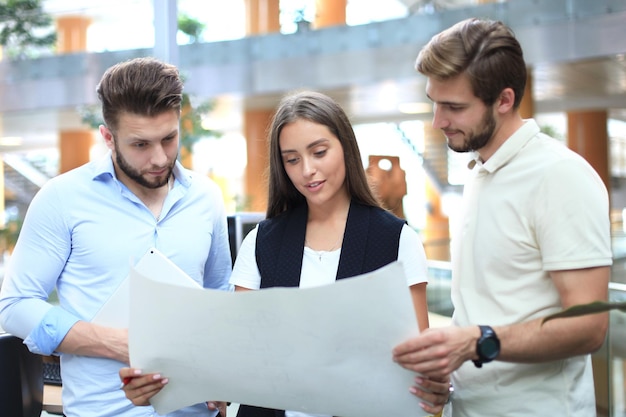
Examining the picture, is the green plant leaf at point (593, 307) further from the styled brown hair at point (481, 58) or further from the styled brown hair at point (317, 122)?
the styled brown hair at point (317, 122)

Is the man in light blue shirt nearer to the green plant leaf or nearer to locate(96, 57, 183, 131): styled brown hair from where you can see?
locate(96, 57, 183, 131): styled brown hair

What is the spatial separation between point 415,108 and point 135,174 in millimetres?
13323

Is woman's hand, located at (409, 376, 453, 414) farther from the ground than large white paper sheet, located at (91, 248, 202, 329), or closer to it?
closer to it

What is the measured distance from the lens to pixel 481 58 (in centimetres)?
155

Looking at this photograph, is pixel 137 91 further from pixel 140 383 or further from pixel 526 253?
pixel 526 253

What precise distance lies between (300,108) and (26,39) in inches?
358

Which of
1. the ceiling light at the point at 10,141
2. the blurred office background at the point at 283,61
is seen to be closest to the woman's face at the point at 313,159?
the blurred office background at the point at 283,61

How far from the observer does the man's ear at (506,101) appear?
158cm

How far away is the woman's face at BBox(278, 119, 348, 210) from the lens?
1750 mm

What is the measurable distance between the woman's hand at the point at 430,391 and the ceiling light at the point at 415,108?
12.4 m

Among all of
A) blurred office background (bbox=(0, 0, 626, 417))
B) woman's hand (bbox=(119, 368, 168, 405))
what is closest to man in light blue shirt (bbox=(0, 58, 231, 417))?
woman's hand (bbox=(119, 368, 168, 405))

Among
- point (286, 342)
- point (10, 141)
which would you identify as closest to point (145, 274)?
point (286, 342)

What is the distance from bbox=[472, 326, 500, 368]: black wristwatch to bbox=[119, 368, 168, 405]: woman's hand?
2.11ft

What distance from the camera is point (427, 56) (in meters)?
1.60
